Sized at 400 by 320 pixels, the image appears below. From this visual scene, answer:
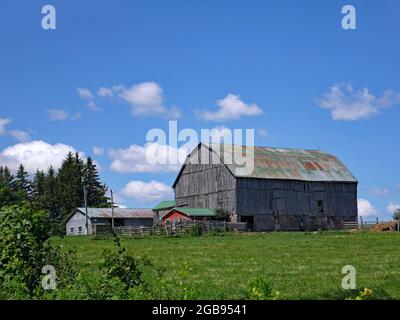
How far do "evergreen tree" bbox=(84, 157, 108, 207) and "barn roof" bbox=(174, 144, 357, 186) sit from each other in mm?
25097

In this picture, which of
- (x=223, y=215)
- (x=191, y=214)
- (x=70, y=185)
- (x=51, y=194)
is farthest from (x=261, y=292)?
(x=51, y=194)

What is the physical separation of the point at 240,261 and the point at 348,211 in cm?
5494

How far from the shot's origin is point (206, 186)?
68.9 meters

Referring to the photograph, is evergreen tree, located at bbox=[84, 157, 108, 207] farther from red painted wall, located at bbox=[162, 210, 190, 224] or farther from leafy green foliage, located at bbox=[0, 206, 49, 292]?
leafy green foliage, located at bbox=[0, 206, 49, 292]

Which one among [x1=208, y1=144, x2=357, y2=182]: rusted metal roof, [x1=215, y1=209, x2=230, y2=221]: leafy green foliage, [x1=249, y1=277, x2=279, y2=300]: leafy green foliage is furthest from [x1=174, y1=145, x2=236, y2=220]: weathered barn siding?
[x1=249, y1=277, x2=279, y2=300]: leafy green foliage

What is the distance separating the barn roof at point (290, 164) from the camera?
6769 cm

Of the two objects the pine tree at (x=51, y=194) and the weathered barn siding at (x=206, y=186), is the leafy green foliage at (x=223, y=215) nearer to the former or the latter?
the weathered barn siding at (x=206, y=186)

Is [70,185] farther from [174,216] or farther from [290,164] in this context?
[290,164]

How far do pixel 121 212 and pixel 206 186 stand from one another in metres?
23.5

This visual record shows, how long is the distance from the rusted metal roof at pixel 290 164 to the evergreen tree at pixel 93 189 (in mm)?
31457

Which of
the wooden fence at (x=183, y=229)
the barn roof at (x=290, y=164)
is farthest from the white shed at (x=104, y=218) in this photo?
the wooden fence at (x=183, y=229)
